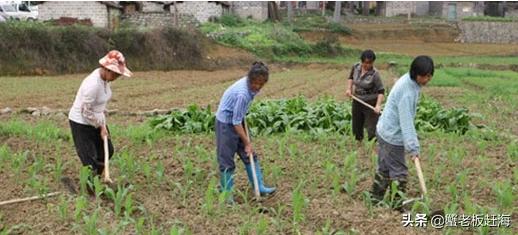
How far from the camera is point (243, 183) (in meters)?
6.59

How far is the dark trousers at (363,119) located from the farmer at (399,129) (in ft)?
8.06

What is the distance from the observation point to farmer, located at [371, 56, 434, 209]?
5.23 metres

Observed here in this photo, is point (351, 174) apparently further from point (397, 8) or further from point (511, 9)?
point (511, 9)

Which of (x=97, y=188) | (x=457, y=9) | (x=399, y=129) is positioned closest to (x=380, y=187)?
(x=399, y=129)

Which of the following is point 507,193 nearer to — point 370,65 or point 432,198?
point 432,198

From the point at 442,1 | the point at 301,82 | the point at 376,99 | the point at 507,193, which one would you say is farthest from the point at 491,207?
the point at 442,1

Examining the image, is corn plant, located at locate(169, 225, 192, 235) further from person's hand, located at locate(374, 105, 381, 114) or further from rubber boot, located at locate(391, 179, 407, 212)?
person's hand, located at locate(374, 105, 381, 114)

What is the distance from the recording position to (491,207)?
568cm

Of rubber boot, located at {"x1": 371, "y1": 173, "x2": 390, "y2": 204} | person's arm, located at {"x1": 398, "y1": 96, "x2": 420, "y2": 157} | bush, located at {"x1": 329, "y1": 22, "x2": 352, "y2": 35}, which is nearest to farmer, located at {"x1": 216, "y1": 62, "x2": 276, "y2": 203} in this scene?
rubber boot, located at {"x1": 371, "y1": 173, "x2": 390, "y2": 204}

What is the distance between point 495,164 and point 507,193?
6.53 ft

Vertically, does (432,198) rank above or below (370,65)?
below

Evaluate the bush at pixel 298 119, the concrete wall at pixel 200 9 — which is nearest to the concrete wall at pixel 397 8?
the concrete wall at pixel 200 9

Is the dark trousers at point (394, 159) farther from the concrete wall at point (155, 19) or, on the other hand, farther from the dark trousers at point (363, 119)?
the concrete wall at point (155, 19)

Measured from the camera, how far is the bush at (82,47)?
22469mm
